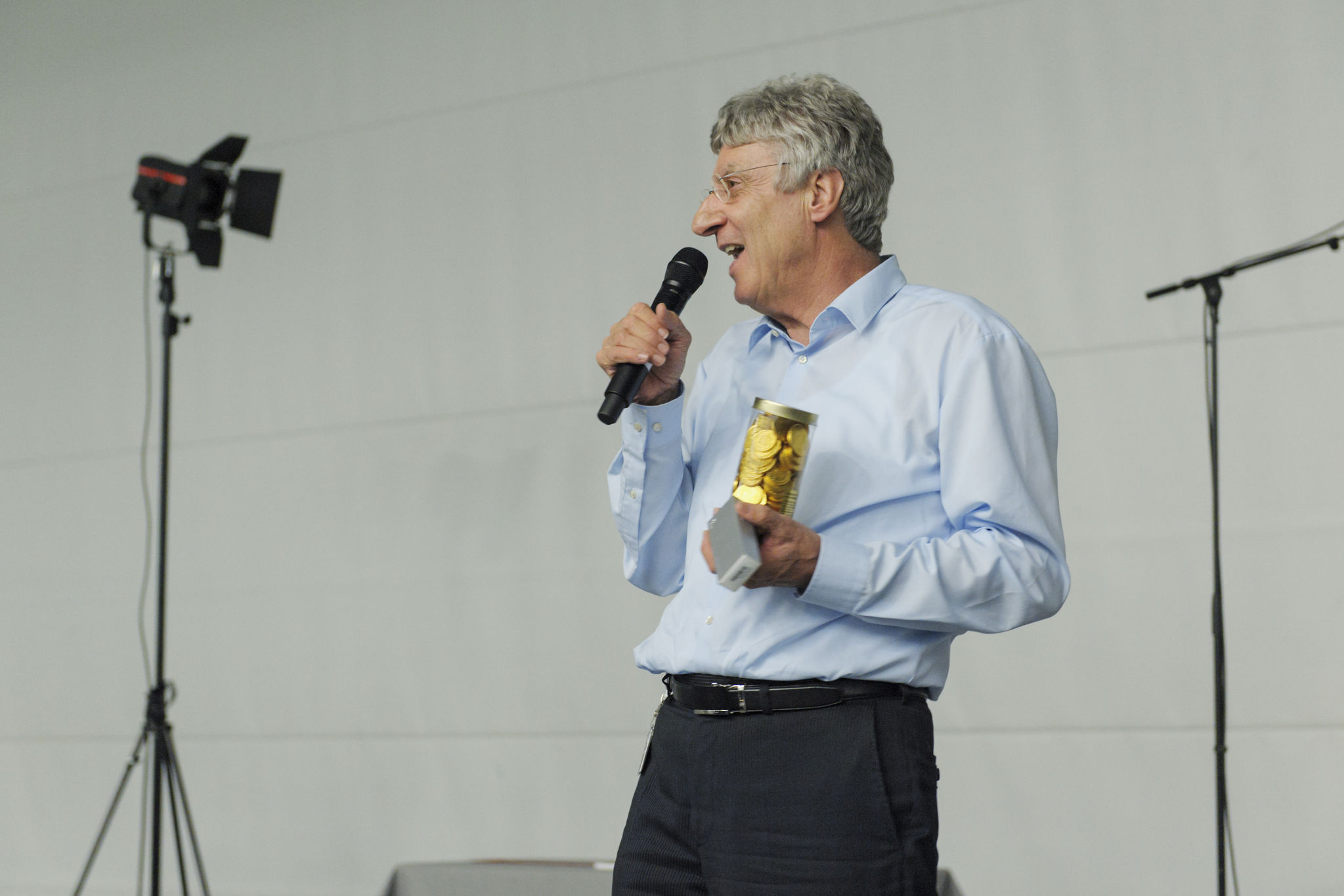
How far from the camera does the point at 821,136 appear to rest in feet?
4.71

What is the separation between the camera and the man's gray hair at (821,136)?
1.43 m

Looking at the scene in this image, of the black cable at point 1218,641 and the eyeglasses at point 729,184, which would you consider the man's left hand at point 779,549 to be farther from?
the black cable at point 1218,641

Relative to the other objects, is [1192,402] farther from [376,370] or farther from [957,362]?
[376,370]

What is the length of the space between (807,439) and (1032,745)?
6.07ft

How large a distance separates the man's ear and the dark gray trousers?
1.99 ft

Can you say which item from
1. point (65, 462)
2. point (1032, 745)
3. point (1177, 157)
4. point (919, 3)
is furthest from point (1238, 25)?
point (65, 462)

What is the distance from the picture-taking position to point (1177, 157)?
2.63 meters

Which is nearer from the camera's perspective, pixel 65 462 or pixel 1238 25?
pixel 1238 25

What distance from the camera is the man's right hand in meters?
1.32

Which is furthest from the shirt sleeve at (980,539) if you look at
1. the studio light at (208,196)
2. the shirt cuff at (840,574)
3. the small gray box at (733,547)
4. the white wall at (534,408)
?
the studio light at (208,196)

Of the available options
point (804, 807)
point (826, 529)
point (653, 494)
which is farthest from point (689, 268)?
point (804, 807)

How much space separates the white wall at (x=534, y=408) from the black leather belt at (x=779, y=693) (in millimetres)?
1564

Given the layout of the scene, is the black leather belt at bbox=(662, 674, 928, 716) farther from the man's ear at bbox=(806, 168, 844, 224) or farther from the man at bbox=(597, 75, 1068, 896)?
the man's ear at bbox=(806, 168, 844, 224)

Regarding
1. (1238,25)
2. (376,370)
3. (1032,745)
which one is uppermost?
(1238,25)
